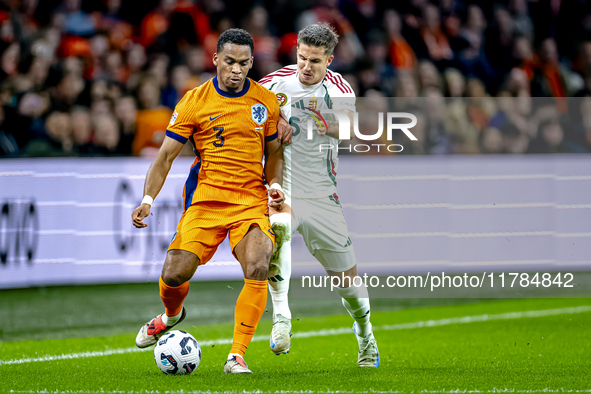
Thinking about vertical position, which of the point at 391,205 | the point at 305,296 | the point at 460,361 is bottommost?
the point at 305,296

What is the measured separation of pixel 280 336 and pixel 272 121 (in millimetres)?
1471

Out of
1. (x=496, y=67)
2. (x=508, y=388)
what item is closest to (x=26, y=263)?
(x=508, y=388)

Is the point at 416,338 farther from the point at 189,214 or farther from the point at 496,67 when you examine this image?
the point at 496,67

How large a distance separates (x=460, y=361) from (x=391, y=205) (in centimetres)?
304

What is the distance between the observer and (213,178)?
511 cm

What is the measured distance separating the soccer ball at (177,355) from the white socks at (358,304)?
1.19 metres

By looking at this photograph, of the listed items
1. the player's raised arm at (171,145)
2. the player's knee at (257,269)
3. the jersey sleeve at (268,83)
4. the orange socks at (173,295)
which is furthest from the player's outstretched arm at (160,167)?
the jersey sleeve at (268,83)

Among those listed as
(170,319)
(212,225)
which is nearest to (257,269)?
(212,225)

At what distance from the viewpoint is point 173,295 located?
5152mm

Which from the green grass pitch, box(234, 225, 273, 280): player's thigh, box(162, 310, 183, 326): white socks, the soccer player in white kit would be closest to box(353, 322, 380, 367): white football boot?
the soccer player in white kit

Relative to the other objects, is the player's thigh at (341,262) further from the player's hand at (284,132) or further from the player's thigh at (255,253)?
the player's hand at (284,132)

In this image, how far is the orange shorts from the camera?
5.01 m

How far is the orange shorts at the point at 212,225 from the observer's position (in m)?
5.01

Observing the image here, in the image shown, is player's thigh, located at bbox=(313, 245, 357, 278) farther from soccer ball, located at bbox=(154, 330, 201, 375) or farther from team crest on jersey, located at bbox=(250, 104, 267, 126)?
soccer ball, located at bbox=(154, 330, 201, 375)
